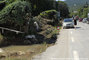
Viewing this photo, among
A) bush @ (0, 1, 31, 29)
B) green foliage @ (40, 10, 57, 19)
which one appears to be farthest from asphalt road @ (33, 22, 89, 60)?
green foliage @ (40, 10, 57, 19)

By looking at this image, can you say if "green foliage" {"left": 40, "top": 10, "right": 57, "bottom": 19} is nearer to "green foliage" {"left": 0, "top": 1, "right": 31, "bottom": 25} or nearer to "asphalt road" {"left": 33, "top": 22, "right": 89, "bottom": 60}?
"green foliage" {"left": 0, "top": 1, "right": 31, "bottom": 25}

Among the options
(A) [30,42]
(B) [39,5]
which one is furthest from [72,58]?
(B) [39,5]

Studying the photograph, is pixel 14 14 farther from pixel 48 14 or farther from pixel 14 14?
pixel 48 14

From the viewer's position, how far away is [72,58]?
7.64m

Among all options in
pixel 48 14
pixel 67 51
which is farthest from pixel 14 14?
pixel 48 14

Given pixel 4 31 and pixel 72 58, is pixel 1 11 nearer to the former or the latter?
pixel 4 31

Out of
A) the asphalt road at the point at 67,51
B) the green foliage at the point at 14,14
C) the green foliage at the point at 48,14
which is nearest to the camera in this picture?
the asphalt road at the point at 67,51

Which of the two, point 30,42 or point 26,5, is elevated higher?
point 26,5

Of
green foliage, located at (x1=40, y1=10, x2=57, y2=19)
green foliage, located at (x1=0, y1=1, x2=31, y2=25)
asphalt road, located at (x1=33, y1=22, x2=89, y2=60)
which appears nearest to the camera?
asphalt road, located at (x1=33, y1=22, x2=89, y2=60)

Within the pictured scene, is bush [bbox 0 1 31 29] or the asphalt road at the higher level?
bush [bbox 0 1 31 29]

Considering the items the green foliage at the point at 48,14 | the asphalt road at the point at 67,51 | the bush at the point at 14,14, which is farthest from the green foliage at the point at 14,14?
the green foliage at the point at 48,14

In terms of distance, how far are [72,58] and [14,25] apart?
822 centimetres

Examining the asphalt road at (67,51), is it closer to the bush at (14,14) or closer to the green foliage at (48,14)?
the bush at (14,14)

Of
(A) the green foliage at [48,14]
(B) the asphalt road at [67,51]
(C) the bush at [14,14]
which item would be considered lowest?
(B) the asphalt road at [67,51]
